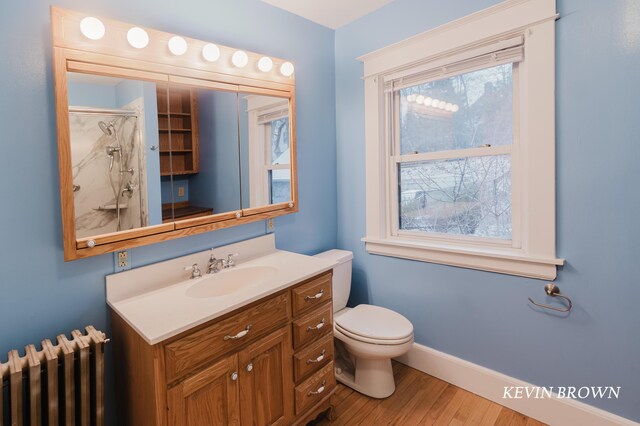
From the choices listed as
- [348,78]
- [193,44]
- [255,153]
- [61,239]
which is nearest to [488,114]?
[348,78]

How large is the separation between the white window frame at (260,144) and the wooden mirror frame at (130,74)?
0.06 metres

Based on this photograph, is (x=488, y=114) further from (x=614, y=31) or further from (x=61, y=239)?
(x=61, y=239)

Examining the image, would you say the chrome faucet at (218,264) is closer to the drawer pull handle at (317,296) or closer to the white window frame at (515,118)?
the drawer pull handle at (317,296)

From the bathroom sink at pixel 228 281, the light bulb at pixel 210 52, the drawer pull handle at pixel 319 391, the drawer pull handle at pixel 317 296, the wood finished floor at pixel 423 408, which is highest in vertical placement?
the light bulb at pixel 210 52

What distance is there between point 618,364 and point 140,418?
80.9 inches

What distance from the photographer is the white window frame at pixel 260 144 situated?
1985mm

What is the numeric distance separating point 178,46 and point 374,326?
175 centimetres

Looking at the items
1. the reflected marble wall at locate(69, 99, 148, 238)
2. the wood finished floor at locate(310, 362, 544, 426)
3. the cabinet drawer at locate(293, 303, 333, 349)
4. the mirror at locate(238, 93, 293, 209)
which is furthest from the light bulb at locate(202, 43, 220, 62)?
the wood finished floor at locate(310, 362, 544, 426)

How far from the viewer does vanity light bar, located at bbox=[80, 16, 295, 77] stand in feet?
4.34

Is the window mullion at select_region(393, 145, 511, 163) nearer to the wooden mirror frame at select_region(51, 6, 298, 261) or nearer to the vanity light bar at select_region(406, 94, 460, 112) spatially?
the vanity light bar at select_region(406, 94, 460, 112)

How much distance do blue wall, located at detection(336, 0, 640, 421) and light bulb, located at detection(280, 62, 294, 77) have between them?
0.78 meters

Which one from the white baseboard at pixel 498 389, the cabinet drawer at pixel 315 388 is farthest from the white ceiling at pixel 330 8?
the white baseboard at pixel 498 389

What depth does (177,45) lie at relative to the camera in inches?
61.7

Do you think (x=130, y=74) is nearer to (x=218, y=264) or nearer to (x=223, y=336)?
(x=218, y=264)
